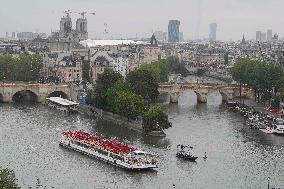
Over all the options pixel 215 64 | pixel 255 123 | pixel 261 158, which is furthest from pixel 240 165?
pixel 215 64

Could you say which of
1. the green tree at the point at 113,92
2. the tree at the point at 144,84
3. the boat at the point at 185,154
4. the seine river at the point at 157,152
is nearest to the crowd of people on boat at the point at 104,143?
the seine river at the point at 157,152

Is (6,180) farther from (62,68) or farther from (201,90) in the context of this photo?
(62,68)

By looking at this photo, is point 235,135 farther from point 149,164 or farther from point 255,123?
point 149,164

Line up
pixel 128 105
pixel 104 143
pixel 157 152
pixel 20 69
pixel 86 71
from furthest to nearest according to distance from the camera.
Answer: pixel 86 71
pixel 20 69
pixel 128 105
pixel 157 152
pixel 104 143

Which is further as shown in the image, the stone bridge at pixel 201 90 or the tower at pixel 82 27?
the tower at pixel 82 27

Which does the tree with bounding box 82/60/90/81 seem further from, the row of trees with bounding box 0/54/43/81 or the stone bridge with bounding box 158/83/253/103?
the stone bridge with bounding box 158/83/253/103

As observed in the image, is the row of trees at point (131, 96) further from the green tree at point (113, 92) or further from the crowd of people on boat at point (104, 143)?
the crowd of people on boat at point (104, 143)

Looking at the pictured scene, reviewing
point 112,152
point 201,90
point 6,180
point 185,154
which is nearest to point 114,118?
point 185,154
